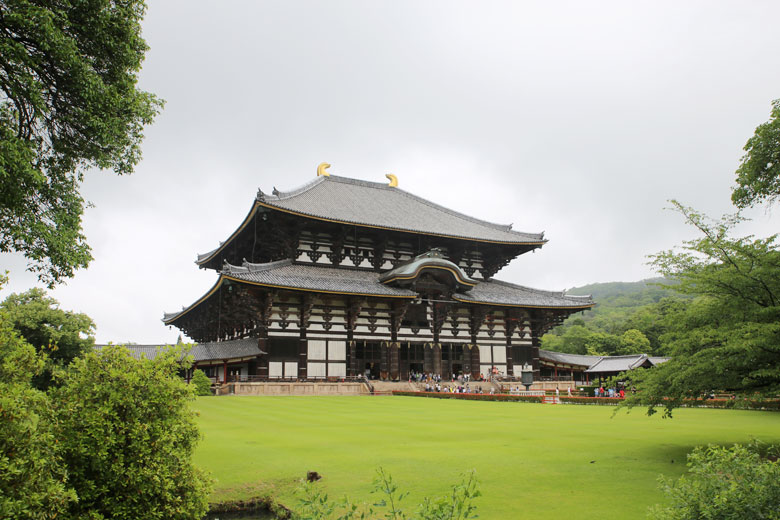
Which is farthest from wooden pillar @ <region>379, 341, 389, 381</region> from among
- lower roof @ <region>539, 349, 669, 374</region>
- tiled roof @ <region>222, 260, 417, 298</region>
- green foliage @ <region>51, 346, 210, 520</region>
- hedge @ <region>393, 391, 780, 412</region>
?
green foliage @ <region>51, 346, 210, 520</region>

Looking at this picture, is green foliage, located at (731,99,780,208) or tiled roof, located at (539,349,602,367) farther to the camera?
tiled roof, located at (539,349,602,367)

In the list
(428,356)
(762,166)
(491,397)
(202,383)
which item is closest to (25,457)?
(762,166)

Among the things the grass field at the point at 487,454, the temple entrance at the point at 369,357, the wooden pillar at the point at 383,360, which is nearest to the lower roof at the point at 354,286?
the wooden pillar at the point at 383,360

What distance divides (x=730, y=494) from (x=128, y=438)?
631 cm

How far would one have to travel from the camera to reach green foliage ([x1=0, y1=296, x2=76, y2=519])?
4.54 m

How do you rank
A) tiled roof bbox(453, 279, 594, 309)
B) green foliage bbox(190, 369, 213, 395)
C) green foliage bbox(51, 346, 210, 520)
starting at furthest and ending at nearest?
1. tiled roof bbox(453, 279, 594, 309)
2. green foliage bbox(190, 369, 213, 395)
3. green foliage bbox(51, 346, 210, 520)

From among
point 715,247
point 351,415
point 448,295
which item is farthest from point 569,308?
point 715,247

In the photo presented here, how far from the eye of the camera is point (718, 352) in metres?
9.94

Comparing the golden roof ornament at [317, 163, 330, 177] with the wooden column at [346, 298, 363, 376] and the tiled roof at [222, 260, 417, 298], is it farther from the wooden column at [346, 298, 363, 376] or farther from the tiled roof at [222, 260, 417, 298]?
the wooden column at [346, 298, 363, 376]

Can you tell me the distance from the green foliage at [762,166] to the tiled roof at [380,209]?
1014 inches

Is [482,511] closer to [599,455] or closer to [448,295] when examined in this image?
[599,455]

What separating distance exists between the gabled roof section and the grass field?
18.4 metres

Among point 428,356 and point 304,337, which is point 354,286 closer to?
point 304,337

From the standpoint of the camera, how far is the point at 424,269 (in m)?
38.7
